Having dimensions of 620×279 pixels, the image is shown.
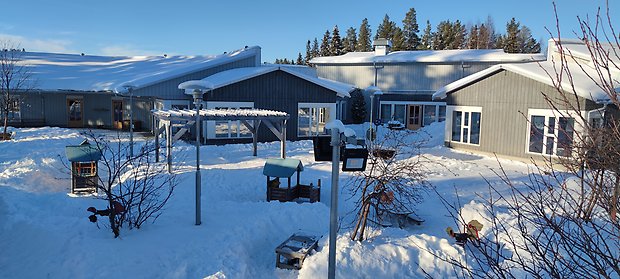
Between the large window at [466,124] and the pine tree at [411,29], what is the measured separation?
5096 cm

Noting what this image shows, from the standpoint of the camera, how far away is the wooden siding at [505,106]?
1731 centimetres

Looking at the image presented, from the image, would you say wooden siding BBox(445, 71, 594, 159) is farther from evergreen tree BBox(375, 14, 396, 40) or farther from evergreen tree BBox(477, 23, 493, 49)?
evergreen tree BBox(375, 14, 396, 40)

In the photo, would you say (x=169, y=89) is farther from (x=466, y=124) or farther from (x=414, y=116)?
(x=414, y=116)

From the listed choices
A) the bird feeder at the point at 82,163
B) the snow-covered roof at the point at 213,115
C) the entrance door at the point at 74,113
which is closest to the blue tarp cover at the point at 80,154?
the bird feeder at the point at 82,163

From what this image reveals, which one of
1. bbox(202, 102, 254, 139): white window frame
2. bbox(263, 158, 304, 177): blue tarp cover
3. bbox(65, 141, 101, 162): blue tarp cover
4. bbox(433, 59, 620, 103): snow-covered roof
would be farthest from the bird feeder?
bbox(433, 59, 620, 103): snow-covered roof

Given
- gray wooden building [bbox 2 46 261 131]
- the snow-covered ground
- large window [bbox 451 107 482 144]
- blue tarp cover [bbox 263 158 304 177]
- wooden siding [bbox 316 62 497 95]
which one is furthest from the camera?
wooden siding [bbox 316 62 497 95]

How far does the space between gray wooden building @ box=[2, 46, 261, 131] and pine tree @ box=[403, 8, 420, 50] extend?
4532cm

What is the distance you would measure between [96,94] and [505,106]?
2312 centimetres

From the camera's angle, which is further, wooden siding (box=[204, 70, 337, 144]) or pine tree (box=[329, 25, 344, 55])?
pine tree (box=[329, 25, 344, 55])

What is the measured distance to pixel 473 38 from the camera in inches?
2581

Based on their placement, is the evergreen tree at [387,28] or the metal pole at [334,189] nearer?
the metal pole at [334,189]

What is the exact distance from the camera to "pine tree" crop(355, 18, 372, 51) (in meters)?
71.9

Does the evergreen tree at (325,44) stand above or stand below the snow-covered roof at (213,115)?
above

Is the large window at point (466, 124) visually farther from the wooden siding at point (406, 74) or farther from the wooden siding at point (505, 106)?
the wooden siding at point (406, 74)
